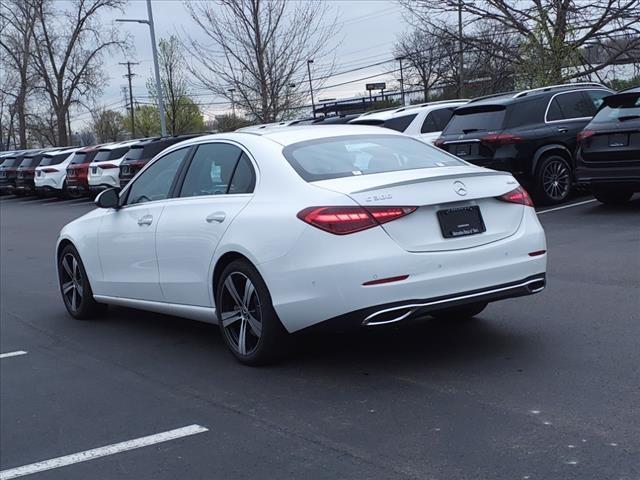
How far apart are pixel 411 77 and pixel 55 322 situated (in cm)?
5695

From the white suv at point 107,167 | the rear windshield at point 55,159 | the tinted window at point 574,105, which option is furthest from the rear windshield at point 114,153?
the tinted window at point 574,105

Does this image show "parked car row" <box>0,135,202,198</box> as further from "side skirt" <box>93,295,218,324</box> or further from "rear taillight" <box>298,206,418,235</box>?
"rear taillight" <box>298,206,418,235</box>

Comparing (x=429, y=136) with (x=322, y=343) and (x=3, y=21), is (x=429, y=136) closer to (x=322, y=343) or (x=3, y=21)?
(x=322, y=343)

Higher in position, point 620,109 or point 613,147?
point 620,109

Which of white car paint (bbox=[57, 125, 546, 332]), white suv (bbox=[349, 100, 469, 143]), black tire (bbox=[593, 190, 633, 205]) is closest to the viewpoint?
white car paint (bbox=[57, 125, 546, 332])

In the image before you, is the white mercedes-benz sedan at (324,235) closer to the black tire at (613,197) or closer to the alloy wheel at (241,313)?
the alloy wheel at (241,313)

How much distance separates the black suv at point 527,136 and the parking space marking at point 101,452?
30.0 ft

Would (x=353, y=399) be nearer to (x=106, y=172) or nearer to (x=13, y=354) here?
(x=13, y=354)

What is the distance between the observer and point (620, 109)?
1157 centimetres

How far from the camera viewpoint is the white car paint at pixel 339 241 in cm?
498

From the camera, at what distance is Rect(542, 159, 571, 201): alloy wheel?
1308 cm

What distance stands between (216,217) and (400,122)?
34.0 ft

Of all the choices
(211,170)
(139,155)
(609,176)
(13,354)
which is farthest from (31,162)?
(211,170)

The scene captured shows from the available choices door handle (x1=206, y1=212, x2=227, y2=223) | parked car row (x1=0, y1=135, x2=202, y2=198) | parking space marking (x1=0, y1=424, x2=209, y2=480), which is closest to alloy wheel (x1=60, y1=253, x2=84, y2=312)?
door handle (x1=206, y1=212, x2=227, y2=223)
